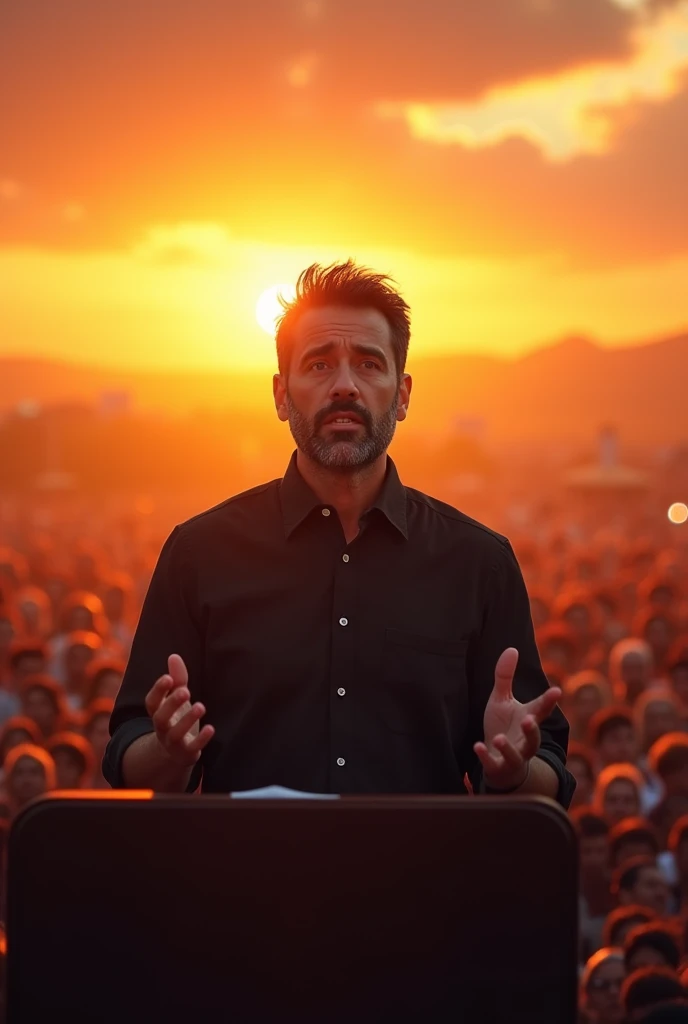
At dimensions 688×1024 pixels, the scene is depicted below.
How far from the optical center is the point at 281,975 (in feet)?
4.36

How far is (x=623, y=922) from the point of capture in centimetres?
482

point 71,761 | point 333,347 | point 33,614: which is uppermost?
point 33,614

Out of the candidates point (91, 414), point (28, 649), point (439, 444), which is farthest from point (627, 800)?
point (91, 414)

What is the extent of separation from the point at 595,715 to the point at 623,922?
2.24 meters

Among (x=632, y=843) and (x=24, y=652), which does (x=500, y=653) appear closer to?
(x=632, y=843)

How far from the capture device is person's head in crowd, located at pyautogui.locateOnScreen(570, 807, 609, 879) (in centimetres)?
559

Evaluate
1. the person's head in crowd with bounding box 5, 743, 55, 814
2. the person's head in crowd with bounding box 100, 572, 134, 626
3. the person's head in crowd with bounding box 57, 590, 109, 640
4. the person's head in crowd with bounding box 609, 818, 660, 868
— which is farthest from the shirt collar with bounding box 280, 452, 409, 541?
the person's head in crowd with bounding box 100, 572, 134, 626

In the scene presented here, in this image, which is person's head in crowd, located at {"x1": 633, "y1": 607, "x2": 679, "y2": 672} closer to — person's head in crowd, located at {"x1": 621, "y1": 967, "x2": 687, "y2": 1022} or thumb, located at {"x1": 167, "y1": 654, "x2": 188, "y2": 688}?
person's head in crowd, located at {"x1": 621, "y1": 967, "x2": 687, "y2": 1022}

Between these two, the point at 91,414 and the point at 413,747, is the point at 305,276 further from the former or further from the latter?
the point at 91,414

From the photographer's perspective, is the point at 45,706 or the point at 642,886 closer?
the point at 642,886

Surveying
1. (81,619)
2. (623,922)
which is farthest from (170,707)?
(81,619)

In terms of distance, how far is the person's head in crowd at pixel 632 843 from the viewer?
542cm

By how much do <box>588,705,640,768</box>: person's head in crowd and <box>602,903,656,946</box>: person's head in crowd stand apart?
1801 mm

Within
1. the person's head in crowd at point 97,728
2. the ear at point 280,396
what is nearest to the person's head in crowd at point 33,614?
the person's head in crowd at point 97,728
